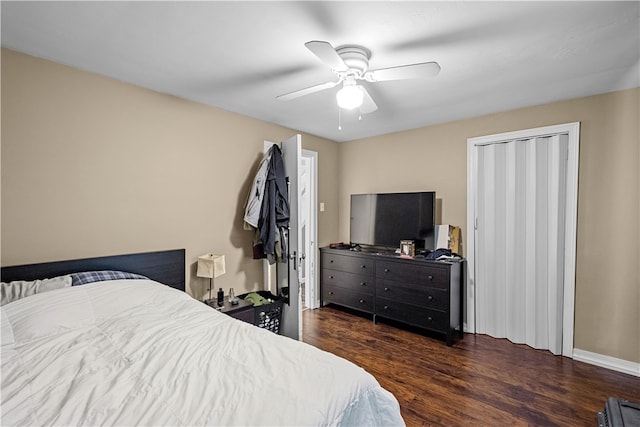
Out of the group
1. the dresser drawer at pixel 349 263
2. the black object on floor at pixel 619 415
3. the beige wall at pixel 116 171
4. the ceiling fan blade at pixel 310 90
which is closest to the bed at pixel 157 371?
the beige wall at pixel 116 171

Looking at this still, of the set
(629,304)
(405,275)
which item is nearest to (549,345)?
(629,304)

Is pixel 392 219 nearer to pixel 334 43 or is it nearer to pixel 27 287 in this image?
pixel 334 43

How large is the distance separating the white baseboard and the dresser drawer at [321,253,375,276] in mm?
2026

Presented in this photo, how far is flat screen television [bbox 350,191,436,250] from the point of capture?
3.45 m

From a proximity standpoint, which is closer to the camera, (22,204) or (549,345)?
(22,204)

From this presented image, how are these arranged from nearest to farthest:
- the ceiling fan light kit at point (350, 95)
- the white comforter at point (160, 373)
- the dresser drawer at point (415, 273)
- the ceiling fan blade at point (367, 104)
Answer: the white comforter at point (160, 373)
the ceiling fan light kit at point (350, 95)
the ceiling fan blade at point (367, 104)
the dresser drawer at point (415, 273)

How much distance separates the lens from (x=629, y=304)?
2.52m

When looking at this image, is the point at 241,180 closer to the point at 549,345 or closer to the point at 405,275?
the point at 405,275

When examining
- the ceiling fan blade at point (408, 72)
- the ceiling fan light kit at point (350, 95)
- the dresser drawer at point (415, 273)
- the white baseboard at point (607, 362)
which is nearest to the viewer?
the ceiling fan blade at point (408, 72)

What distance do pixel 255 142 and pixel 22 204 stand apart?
199 cm

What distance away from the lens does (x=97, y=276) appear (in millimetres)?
2090

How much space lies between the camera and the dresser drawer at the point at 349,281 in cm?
364

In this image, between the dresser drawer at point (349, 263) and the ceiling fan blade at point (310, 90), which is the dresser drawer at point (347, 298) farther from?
the ceiling fan blade at point (310, 90)

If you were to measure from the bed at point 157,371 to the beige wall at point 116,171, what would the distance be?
454mm
